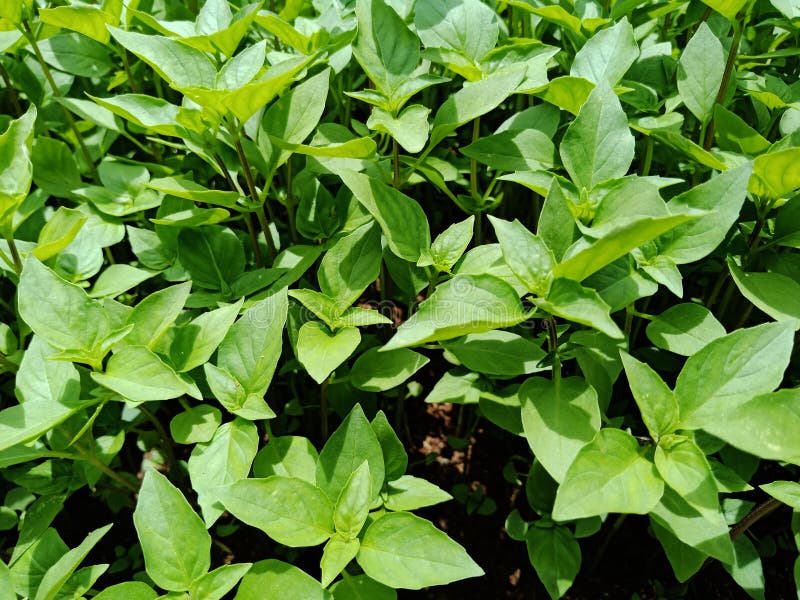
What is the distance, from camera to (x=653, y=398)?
117 centimetres

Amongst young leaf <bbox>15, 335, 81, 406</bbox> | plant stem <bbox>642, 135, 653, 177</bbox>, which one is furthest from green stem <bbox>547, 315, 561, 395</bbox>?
young leaf <bbox>15, 335, 81, 406</bbox>

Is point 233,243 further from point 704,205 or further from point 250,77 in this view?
point 704,205

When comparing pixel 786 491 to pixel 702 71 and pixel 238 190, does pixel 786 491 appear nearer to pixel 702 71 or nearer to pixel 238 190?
pixel 702 71

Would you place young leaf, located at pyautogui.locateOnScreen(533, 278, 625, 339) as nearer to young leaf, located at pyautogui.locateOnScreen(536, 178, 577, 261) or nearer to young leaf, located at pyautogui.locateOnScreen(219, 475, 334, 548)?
young leaf, located at pyautogui.locateOnScreen(536, 178, 577, 261)

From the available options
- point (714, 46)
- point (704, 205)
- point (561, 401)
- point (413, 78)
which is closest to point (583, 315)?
point (561, 401)

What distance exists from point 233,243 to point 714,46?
1254 millimetres

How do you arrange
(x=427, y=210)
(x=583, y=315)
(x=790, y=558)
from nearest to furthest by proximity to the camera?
(x=583, y=315) → (x=790, y=558) → (x=427, y=210)

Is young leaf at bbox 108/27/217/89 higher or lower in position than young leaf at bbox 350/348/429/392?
higher

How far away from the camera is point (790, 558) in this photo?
1764mm

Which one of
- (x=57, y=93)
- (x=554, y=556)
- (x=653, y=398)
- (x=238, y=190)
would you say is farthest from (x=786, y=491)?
(x=57, y=93)

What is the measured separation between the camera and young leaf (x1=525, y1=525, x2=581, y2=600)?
4.76 feet

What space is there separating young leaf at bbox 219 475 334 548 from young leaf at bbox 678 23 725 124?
123 centimetres

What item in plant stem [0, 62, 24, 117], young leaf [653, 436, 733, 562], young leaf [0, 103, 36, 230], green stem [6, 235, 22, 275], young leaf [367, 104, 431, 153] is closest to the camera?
young leaf [653, 436, 733, 562]

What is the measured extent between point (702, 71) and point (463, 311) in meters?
0.91
